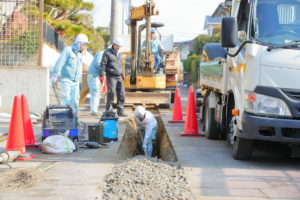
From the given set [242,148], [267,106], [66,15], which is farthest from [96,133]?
[66,15]

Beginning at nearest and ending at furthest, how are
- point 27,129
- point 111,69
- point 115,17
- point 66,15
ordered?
1. point 27,129
2. point 111,69
3. point 115,17
4. point 66,15

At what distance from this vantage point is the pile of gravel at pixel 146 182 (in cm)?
564

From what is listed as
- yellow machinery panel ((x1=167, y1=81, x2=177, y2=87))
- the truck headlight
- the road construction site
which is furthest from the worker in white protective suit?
yellow machinery panel ((x1=167, y1=81, x2=177, y2=87))

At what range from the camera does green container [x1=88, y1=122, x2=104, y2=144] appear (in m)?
9.10

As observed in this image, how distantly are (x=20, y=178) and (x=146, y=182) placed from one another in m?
1.45

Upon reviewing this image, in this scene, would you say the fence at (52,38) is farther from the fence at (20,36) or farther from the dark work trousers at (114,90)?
the dark work trousers at (114,90)

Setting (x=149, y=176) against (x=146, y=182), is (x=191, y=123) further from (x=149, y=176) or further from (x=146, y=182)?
(x=146, y=182)

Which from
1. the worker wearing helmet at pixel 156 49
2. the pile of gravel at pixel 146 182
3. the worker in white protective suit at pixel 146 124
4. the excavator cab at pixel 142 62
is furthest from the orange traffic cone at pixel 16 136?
the worker wearing helmet at pixel 156 49

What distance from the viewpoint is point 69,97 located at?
35.8ft

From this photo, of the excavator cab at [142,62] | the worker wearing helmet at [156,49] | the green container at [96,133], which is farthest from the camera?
the worker wearing helmet at [156,49]

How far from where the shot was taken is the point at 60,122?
8.97m

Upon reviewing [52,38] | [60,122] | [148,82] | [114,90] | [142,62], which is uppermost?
[52,38]

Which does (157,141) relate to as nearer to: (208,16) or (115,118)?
(115,118)

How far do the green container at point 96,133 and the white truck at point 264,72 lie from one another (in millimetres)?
2240
